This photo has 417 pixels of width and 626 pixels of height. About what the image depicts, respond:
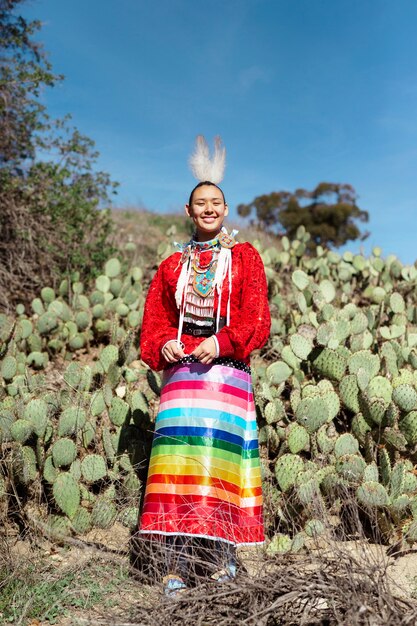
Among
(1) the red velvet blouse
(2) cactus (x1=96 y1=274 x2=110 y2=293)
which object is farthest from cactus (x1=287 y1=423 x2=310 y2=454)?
(2) cactus (x1=96 y1=274 x2=110 y2=293)

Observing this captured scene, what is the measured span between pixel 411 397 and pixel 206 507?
4.16 ft

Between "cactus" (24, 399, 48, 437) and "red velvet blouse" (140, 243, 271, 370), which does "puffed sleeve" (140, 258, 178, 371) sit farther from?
"cactus" (24, 399, 48, 437)

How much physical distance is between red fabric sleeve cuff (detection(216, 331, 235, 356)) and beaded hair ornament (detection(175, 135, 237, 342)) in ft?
0.47

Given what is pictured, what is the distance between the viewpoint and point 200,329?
2.64 m

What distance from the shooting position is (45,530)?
286 centimetres

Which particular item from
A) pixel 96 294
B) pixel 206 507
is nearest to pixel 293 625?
pixel 206 507

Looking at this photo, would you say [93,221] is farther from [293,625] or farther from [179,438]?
[293,625]

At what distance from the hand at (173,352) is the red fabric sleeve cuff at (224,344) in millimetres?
169

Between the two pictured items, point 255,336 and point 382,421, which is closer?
point 255,336

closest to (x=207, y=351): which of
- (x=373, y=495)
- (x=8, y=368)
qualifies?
(x=373, y=495)

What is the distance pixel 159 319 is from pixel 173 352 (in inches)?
10.7

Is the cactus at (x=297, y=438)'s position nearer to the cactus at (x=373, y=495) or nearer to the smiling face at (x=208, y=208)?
the cactus at (x=373, y=495)

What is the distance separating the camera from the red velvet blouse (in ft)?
8.09

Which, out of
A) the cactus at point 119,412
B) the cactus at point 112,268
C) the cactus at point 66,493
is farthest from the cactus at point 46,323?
the cactus at point 66,493
